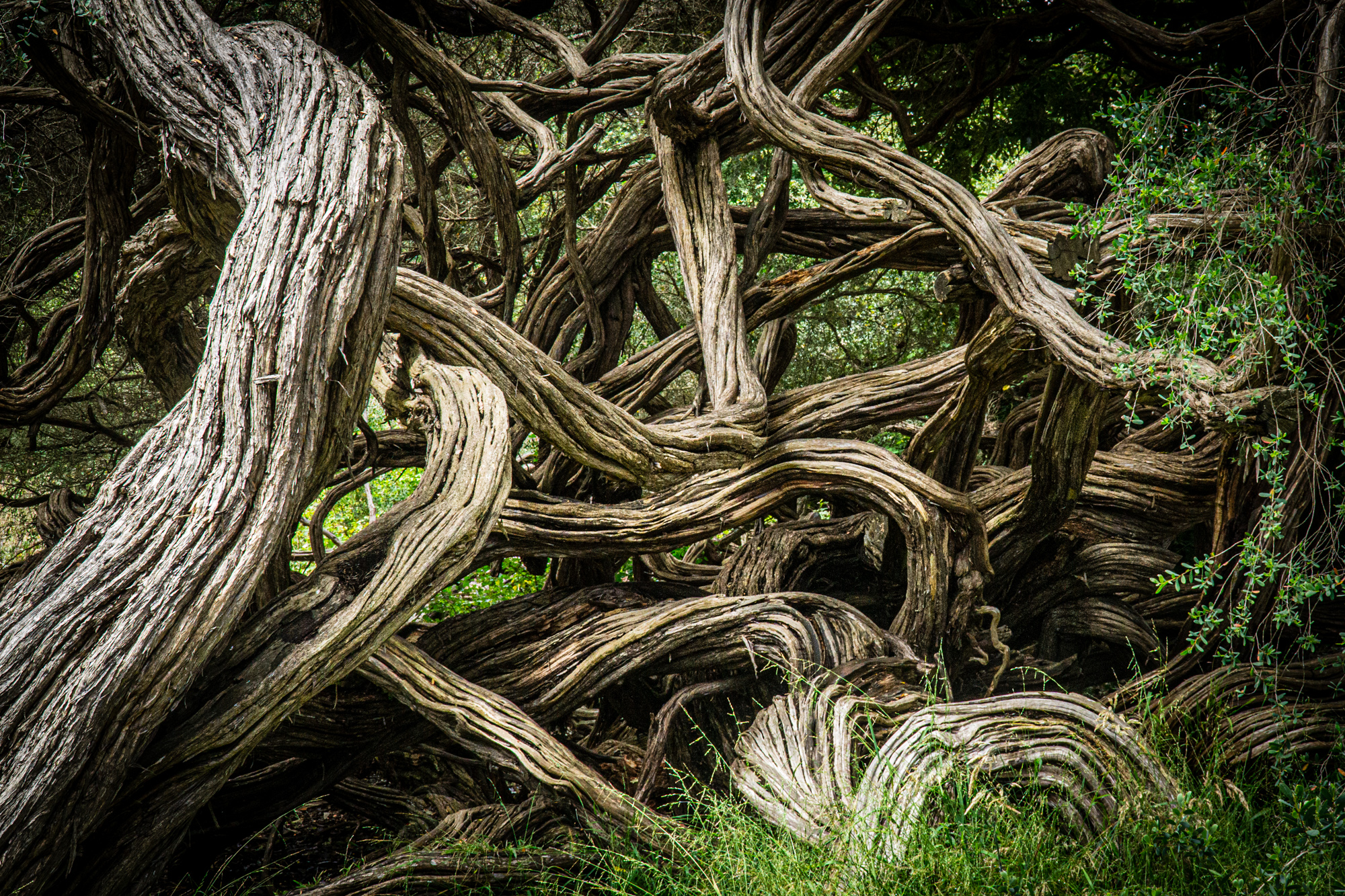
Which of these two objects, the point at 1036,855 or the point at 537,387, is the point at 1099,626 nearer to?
the point at 1036,855

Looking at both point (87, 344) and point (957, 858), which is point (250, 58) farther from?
point (957, 858)

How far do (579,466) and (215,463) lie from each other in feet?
7.20

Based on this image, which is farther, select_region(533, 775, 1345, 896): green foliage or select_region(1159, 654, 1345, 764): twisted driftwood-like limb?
select_region(1159, 654, 1345, 764): twisted driftwood-like limb

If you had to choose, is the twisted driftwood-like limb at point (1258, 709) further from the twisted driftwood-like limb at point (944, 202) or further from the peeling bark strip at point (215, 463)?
the peeling bark strip at point (215, 463)

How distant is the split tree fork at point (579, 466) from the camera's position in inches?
75.1

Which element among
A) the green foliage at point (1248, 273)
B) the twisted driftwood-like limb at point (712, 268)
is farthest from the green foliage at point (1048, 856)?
the twisted driftwood-like limb at point (712, 268)

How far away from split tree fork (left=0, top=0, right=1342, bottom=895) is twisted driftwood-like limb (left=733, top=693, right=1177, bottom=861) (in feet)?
0.04

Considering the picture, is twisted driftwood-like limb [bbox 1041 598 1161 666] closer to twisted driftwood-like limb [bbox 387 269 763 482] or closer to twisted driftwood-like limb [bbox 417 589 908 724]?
twisted driftwood-like limb [bbox 417 589 908 724]

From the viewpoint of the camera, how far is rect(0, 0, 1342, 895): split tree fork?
6.26 feet

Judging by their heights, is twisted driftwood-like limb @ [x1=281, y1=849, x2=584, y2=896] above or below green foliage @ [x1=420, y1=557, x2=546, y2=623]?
above

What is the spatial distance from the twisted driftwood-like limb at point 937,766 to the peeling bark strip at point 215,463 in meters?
1.28

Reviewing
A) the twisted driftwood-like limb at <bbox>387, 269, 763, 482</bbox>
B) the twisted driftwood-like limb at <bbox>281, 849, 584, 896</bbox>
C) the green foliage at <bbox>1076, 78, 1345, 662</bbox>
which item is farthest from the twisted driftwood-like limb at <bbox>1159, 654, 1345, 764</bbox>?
the twisted driftwood-like limb at <bbox>281, 849, 584, 896</bbox>

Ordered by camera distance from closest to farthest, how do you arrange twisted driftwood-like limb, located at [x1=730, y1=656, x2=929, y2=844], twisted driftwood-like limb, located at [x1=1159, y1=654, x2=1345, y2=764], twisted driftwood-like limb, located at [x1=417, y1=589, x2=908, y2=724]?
1. twisted driftwood-like limb, located at [x1=730, y1=656, x2=929, y2=844]
2. twisted driftwood-like limb, located at [x1=1159, y1=654, x2=1345, y2=764]
3. twisted driftwood-like limb, located at [x1=417, y1=589, x2=908, y2=724]

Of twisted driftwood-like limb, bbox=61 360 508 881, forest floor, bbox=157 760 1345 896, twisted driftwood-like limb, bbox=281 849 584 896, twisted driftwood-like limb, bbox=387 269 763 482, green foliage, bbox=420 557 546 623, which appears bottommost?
green foliage, bbox=420 557 546 623
